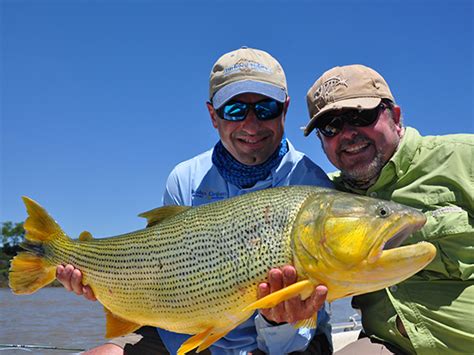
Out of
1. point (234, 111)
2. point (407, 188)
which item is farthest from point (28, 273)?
point (407, 188)

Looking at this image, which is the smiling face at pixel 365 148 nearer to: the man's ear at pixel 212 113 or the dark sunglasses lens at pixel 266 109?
the dark sunglasses lens at pixel 266 109

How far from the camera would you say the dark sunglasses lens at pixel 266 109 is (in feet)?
15.2

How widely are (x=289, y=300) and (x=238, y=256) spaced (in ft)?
1.52

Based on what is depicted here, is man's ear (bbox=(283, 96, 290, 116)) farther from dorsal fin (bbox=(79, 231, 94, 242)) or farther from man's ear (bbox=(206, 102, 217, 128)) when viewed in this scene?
dorsal fin (bbox=(79, 231, 94, 242))

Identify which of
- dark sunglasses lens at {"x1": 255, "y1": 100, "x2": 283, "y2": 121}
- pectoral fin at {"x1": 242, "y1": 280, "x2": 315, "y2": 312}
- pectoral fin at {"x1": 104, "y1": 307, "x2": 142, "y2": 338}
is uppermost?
dark sunglasses lens at {"x1": 255, "y1": 100, "x2": 283, "y2": 121}

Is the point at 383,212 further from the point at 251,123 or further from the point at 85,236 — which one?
the point at 85,236

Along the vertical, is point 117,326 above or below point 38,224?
below

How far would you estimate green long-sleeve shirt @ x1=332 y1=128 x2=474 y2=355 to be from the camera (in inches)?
161

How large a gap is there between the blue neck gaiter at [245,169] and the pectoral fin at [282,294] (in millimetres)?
1656

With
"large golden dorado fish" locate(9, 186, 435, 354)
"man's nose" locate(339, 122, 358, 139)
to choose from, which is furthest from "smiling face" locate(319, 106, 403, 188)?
"large golden dorado fish" locate(9, 186, 435, 354)

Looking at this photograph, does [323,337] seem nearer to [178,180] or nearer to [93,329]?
[178,180]

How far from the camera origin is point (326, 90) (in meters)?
4.64

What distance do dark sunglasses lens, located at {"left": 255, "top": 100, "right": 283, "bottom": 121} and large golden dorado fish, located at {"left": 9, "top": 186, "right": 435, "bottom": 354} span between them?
43.3 inches

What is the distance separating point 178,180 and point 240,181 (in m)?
0.67
